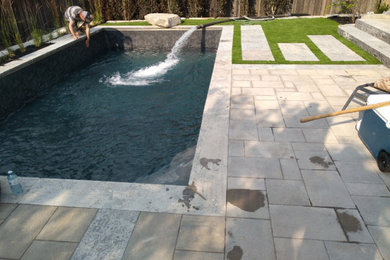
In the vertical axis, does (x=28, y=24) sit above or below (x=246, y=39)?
above

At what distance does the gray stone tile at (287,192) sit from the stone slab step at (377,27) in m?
7.32

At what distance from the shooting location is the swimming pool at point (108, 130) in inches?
172

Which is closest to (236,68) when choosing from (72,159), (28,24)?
(72,159)

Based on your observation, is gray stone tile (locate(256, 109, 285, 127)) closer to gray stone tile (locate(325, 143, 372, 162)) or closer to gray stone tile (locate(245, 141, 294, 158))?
gray stone tile (locate(245, 141, 294, 158))

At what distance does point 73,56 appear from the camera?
920 centimetres

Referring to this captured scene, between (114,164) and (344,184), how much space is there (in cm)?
329

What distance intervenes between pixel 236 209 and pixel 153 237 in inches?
35.1

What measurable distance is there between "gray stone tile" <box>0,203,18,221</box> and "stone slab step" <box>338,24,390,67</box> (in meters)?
8.12

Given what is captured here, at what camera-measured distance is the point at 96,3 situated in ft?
43.9

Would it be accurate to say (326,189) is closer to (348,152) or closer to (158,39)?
(348,152)

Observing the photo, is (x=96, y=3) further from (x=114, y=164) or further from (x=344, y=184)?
(x=344, y=184)

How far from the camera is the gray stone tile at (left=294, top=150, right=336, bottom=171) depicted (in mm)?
3519

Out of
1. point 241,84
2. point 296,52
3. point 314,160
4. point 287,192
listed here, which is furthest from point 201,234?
point 296,52

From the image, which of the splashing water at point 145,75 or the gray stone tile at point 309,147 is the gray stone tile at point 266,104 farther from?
the splashing water at point 145,75
